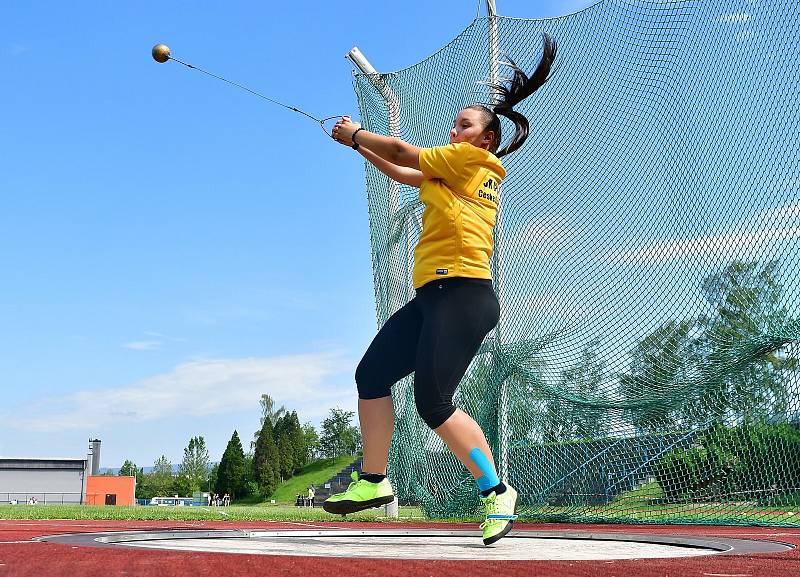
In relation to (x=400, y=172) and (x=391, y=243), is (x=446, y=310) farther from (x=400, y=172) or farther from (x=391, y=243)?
(x=391, y=243)

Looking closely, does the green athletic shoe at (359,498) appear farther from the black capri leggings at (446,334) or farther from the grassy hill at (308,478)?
the grassy hill at (308,478)

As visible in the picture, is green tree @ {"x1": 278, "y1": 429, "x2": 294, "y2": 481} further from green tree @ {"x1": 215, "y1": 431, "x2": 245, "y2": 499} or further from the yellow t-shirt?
the yellow t-shirt

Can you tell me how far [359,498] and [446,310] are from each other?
35.1 inches

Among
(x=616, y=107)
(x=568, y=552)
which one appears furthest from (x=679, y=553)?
(x=616, y=107)

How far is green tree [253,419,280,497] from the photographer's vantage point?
62844 millimetres

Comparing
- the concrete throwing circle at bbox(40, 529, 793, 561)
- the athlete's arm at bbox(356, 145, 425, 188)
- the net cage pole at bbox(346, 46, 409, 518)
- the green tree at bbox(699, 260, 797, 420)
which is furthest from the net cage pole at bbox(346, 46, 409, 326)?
the athlete's arm at bbox(356, 145, 425, 188)

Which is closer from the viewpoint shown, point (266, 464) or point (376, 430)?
point (376, 430)

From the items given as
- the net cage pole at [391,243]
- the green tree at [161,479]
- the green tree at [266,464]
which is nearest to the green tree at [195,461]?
the green tree at [161,479]

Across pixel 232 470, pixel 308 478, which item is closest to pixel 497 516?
pixel 232 470

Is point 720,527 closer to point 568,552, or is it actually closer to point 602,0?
point 568,552

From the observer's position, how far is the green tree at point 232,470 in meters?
61.6

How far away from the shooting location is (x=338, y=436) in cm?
8056

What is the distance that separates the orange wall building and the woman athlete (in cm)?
5444

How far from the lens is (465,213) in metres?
3.52
